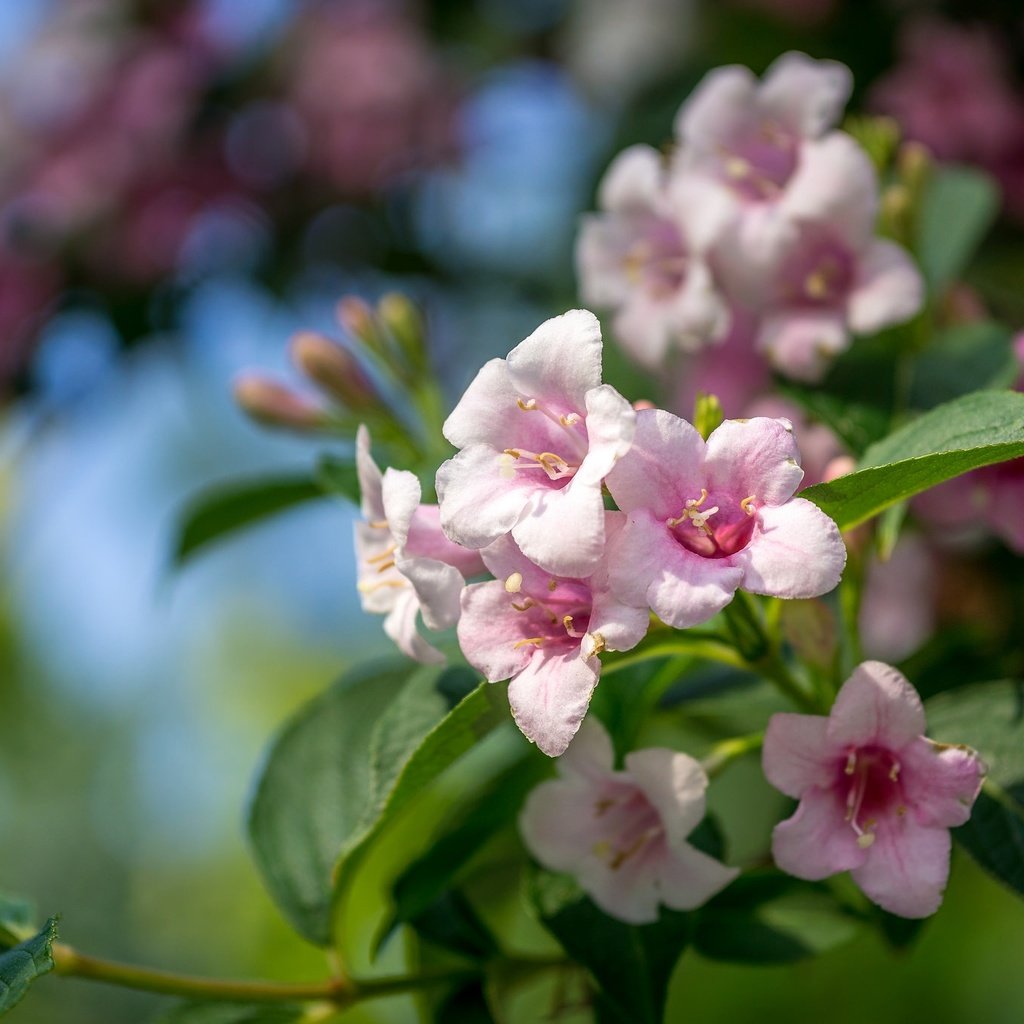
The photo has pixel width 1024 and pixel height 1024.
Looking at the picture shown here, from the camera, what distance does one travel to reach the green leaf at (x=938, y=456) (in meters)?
0.68

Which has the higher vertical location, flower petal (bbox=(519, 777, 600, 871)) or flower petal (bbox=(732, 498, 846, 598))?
flower petal (bbox=(732, 498, 846, 598))

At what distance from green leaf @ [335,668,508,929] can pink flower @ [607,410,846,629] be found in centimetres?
12

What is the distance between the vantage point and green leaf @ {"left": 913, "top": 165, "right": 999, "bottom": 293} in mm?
1171

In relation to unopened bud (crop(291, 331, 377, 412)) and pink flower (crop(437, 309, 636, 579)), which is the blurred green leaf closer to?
pink flower (crop(437, 309, 636, 579))

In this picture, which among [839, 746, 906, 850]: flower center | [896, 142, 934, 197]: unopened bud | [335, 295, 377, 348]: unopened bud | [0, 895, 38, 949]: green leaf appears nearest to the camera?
[839, 746, 906, 850]: flower center

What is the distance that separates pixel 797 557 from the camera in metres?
0.66

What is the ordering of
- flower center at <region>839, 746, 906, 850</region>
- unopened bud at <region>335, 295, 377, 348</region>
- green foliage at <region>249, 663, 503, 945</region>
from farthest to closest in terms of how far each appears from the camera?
unopened bud at <region>335, 295, 377, 348</region> → green foliage at <region>249, 663, 503, 945</region> → flower center at <region>839, 746, 906, 850</region>

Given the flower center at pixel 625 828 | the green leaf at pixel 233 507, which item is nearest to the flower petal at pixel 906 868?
the flower center at pixel 625 828

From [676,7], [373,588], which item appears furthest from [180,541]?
[676,7]

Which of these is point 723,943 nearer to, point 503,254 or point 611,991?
point 611,991

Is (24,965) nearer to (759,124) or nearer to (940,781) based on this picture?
(940,781)

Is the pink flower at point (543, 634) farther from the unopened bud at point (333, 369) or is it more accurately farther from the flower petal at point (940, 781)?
the unopened bud at point (333, 369)

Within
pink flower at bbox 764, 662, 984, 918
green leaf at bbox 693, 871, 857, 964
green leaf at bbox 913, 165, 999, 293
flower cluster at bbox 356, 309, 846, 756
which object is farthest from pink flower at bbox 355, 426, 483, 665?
green leaf at bbox 913, 165, 999, 293

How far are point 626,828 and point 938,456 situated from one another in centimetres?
33
